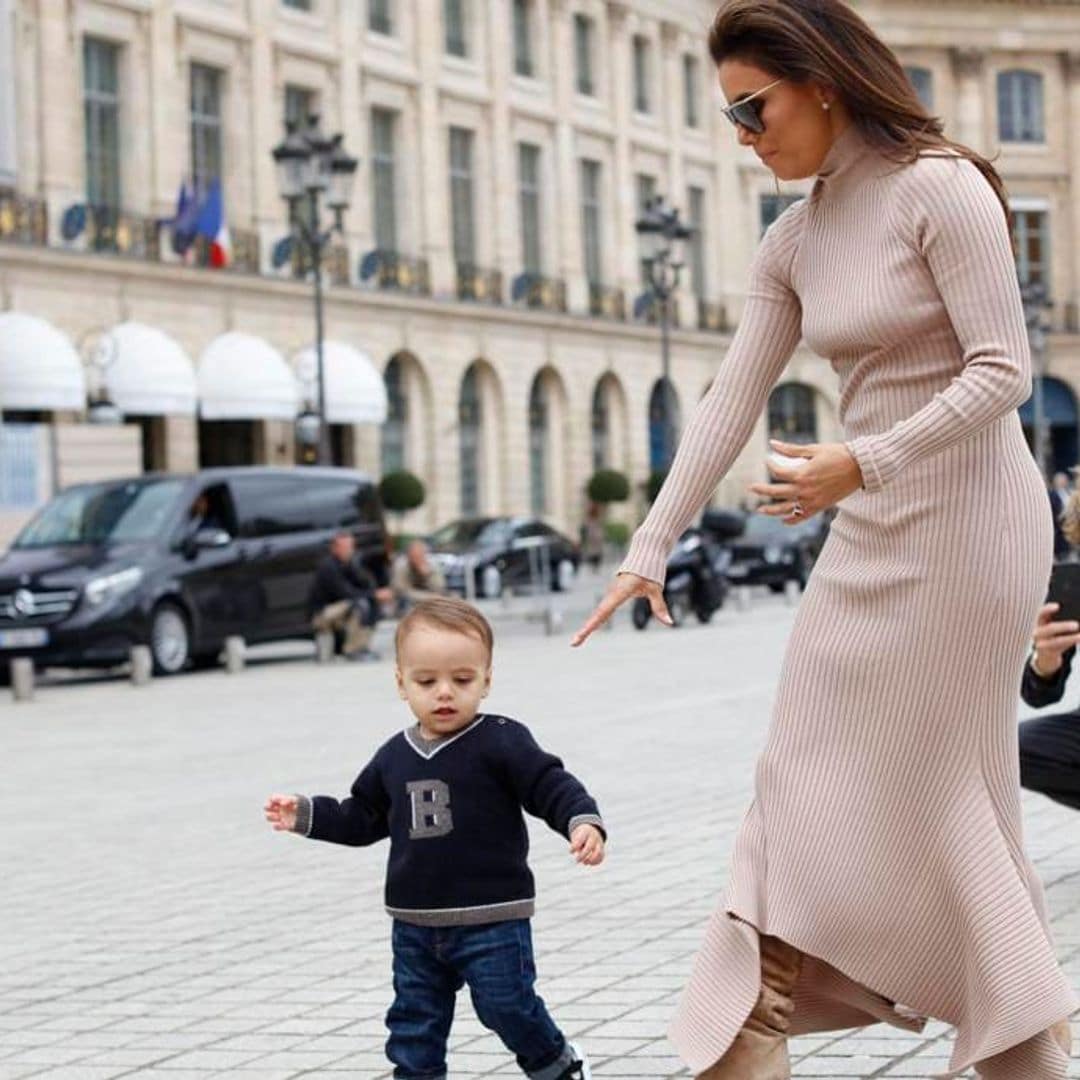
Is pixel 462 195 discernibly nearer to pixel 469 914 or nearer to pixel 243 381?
pixel 243 381

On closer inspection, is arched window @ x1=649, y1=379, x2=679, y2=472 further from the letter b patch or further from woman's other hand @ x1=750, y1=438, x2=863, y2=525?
woman's other hand @ x1=750, y1=438, x2=863, y2=525

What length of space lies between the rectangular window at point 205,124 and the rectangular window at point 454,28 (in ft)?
25.9

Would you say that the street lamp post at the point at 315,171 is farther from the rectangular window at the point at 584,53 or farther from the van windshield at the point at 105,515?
the rectangular window at the point at 584,53

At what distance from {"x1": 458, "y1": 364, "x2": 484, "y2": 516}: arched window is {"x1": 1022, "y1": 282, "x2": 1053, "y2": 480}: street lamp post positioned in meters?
10.9

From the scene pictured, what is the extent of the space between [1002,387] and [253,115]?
139 feet

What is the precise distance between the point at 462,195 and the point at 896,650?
48830 mm

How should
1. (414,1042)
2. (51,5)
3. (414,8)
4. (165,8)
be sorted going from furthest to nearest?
(414,8), (165,8), (51,5), (414,1042)


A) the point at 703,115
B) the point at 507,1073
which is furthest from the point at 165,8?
the point at 507,1073

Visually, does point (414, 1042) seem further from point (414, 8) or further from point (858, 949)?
point (414, 8)

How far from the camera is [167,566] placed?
925 inches

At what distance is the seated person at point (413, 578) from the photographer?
2894cm

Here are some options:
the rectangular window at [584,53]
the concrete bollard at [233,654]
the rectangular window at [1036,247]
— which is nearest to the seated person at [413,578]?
the concrete bollard at [233,654]

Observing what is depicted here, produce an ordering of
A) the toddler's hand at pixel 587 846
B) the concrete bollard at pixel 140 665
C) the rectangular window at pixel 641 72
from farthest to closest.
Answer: the rectangular window at pixel 641 72
the concrete bollard at pixel 140 665
the toddler's hand at pixel 587 846

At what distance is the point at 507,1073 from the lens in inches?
225
